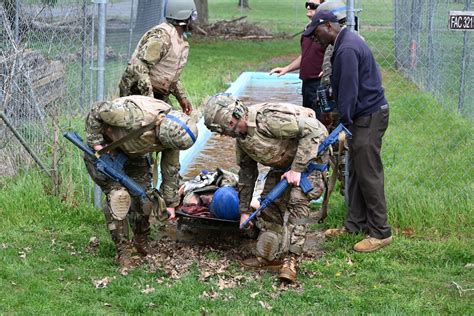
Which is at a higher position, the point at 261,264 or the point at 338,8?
the point at 338,8

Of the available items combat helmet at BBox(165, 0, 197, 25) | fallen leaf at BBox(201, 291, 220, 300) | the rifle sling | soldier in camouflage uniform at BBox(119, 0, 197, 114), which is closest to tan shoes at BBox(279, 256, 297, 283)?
fallen leaf at BBox(201, 291, 220, 300)

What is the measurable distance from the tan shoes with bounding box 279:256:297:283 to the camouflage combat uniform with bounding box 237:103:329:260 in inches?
2.8

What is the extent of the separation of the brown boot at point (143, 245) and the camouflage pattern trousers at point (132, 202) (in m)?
0.04

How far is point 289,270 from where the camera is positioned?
6086 mm

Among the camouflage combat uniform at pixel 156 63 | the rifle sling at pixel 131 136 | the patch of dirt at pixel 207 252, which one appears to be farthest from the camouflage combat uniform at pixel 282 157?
the camouflage combat uniform at pixel 156 63

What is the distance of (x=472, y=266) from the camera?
6488 mm

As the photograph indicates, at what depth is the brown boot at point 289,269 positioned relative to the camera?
604cm

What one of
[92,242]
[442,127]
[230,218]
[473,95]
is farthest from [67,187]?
[473,95]

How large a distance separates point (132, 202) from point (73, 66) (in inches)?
149

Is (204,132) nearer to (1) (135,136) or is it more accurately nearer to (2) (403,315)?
(1) (135,136)

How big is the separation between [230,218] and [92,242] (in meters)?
1.21

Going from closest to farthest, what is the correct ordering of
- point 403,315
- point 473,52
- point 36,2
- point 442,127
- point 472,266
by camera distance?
1. point 403,315
2. point 472,266
3. point 36,2
4. point 442,127
5. point 473,52

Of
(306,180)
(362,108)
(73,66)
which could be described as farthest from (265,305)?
(73,66)

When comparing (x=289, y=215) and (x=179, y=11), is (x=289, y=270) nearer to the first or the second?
(x=289, y=215)
